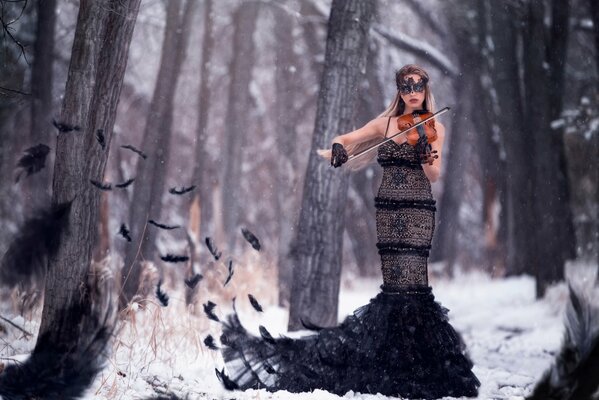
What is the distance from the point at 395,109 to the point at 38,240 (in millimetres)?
2722

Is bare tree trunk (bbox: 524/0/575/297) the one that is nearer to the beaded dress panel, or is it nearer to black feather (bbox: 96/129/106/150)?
the beaded dress panel

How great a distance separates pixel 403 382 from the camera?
5738 mm

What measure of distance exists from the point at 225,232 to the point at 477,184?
6413mm

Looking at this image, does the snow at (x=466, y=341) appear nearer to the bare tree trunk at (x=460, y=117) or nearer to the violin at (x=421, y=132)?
the bare tree trunk at (x=460, y=117)

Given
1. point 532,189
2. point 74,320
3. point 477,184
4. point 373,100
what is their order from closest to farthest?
→ point 74,320
point 532,189
point 373,100
point 477,184

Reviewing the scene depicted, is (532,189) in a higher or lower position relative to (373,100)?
lower

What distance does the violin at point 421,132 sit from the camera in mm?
5674

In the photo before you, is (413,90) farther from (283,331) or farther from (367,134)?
(283,331)

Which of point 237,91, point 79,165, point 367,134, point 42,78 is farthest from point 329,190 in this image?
point 237,91

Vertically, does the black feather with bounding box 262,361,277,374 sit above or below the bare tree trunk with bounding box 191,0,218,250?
below

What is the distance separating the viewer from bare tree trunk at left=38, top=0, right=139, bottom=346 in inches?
234

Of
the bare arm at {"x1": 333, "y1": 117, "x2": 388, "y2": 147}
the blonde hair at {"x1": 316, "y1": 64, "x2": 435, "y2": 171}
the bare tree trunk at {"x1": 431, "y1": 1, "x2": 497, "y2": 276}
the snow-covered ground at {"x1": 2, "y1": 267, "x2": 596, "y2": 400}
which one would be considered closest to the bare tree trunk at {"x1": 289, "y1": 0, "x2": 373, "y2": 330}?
the snow-covered ground at {"x1": 2, "y1": 267, "x2": 596, "y2": 400}

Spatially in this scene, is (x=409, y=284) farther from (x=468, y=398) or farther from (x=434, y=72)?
(x=434, y=72)

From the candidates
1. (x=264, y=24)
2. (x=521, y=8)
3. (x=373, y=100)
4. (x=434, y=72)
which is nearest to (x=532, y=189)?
(x=521, y=8)
